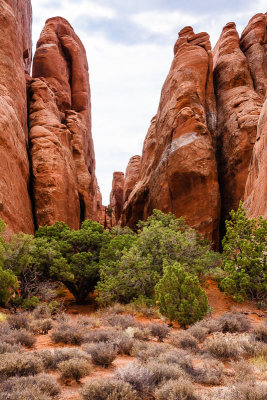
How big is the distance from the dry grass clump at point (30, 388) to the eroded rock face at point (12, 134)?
14517 millimetres

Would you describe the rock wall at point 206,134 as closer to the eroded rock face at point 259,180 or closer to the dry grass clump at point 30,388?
the eroded rock face at point 259,180

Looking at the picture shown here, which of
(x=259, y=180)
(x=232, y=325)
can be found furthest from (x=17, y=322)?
(x=259, y=180)

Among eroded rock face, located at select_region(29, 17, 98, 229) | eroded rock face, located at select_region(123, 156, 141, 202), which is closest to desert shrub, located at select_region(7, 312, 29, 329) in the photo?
eroded rock face, located at select_region(29, 17, 98, 229)

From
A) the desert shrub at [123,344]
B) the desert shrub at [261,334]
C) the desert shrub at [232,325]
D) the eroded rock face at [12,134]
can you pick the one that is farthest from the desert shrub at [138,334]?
the eroded rock face at [12,134]

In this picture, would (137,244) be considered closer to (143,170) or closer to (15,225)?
(15,225)

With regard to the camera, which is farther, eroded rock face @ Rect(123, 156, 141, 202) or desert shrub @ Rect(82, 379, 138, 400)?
eroded rock face @ Rect(123, 156, 141, 202)

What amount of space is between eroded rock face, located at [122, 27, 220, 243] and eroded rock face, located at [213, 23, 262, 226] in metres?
1.32

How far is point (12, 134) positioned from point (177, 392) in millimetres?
20435

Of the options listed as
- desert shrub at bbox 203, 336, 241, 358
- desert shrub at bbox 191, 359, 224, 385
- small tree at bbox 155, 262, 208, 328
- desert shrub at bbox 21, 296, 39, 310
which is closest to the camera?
desert shrub at bbox 191, 359, 224, 385

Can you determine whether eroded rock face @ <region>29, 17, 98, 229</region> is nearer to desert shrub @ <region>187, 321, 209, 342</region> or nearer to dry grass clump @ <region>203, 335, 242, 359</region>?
desert shrub @ <region>187, 321, 209, 342</region>

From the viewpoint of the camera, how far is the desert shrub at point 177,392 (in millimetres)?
4062

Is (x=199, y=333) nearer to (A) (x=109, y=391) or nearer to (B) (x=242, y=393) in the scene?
(B) (x=242, y=393)

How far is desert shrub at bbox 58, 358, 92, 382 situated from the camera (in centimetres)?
503

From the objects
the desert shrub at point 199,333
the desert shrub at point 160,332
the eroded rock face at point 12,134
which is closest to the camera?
the desert shrub at point 199,333
